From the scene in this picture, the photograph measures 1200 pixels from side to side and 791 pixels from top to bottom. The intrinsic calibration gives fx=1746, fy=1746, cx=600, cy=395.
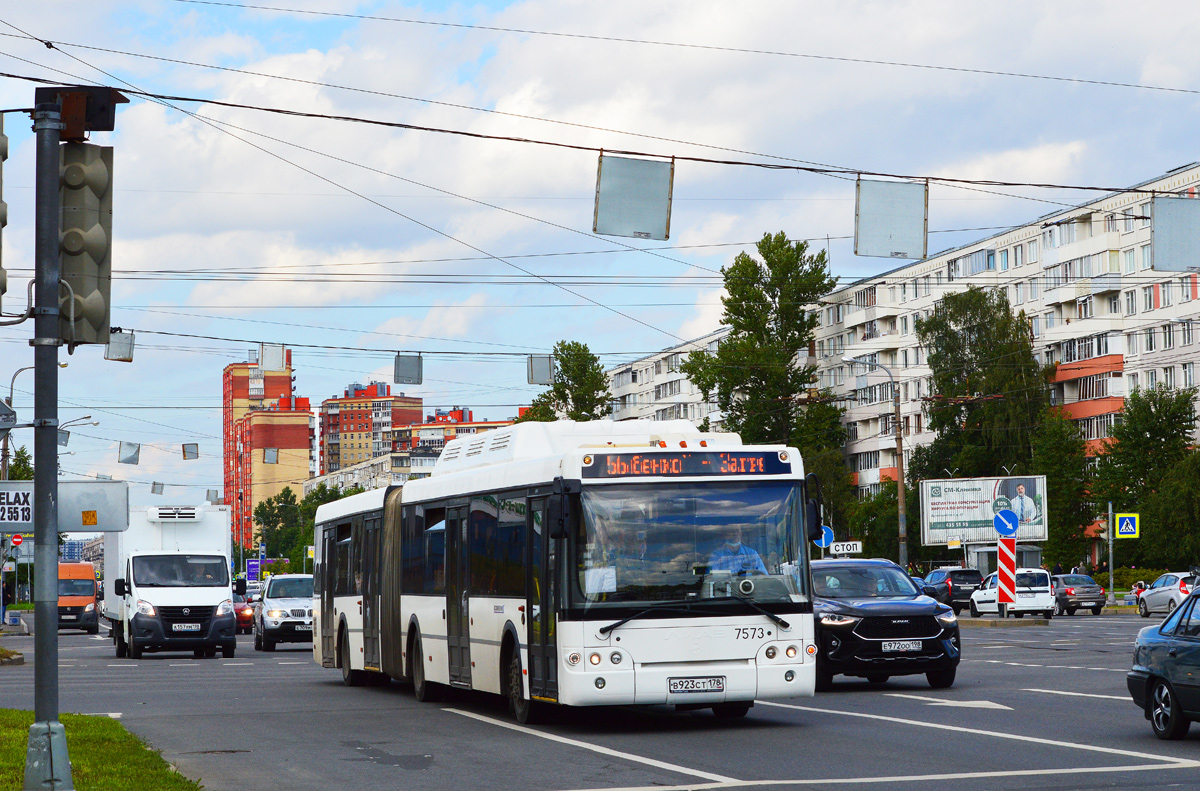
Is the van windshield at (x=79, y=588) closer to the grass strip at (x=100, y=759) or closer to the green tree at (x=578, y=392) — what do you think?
the green tree at (x=578, y=392)

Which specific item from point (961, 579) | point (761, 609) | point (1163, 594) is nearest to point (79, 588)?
point (961, 579)

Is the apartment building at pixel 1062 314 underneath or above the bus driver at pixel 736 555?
above

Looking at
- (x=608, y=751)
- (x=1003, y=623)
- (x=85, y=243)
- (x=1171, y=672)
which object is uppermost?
(x=85, y=243)

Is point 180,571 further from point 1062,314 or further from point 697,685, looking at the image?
point 1062,314

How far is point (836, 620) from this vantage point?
20609 mm

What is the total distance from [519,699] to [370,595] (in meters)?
6.77

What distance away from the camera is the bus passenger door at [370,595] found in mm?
22953

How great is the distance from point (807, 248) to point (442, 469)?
247ft

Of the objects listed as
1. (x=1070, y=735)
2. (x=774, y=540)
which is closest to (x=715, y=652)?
(x=774, y=540)

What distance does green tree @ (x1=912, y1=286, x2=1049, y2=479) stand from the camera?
89.7m

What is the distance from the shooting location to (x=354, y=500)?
80.6 ft

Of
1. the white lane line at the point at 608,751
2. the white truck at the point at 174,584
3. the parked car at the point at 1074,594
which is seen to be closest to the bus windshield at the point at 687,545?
the white lane line at the point at 608,751

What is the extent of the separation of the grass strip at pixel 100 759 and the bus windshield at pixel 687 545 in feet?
13.5

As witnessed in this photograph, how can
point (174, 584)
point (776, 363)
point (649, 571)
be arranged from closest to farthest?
point (649, 571) < point (174, 584) < point (776, 363)
